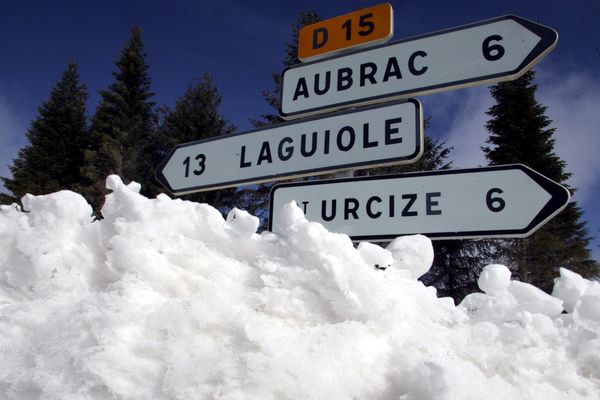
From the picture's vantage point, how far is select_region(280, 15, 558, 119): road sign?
5.91ft

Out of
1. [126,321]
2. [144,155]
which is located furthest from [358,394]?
[144,155]

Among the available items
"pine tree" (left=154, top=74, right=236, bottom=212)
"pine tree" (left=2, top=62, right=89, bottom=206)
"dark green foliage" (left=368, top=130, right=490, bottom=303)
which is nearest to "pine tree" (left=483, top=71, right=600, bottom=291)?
"dark green foliage" (left=368, top=130, right=490, bottom=303)

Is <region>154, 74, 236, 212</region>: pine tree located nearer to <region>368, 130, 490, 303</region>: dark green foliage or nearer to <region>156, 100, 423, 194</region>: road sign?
<region>368, 130, 490, 303</region>: dark green foliage

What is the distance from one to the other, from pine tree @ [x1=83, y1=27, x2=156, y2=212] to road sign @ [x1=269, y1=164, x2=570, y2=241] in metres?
14.2

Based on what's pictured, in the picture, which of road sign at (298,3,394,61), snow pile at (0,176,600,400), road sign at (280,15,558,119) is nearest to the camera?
snow pile at (0,176,600,400)

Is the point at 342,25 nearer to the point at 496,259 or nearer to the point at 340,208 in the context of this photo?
the point at 340,208

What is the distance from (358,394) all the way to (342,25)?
2.15 meters

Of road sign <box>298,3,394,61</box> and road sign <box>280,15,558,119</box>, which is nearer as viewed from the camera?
road sign <box>280,15,558,119</box>

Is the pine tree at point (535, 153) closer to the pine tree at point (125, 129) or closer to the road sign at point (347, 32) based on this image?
the road sign at point (347, 32)

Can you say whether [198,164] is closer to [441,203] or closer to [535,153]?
[441,203]

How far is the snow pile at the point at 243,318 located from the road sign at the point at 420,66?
3.78 ft

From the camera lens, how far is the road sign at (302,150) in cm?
186

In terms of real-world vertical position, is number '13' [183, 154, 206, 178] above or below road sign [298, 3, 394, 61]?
below

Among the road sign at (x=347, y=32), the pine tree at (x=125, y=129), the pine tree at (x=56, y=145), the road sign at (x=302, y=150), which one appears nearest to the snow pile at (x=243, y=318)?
the road sign at (x=302, y=150)
